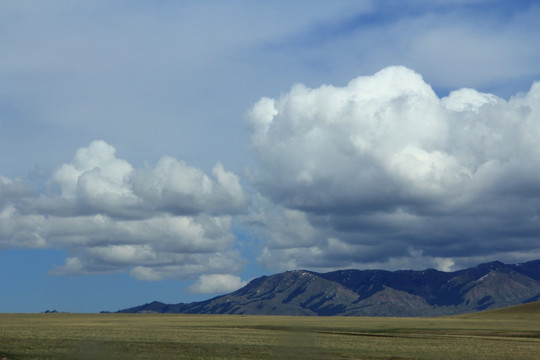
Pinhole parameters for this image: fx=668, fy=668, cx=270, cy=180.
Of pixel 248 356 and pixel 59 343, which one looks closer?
pixel 248 356

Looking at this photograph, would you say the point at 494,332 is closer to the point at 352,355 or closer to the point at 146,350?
the point at 352,355

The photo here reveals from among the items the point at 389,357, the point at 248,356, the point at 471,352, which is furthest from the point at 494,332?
the point at 248,356

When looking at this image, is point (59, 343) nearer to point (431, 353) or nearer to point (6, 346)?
point (6, 346)

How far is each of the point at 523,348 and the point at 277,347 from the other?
30995 millimetres

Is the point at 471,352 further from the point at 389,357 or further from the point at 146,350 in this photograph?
the point at 146,350

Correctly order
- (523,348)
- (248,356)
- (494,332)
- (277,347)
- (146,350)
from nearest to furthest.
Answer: (248,356) < (146,350) < (277,347) < (523,348) < (494,332)

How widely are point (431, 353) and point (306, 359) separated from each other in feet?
65.8

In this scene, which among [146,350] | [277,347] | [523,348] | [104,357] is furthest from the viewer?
[523,348]

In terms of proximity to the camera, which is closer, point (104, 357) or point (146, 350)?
point (104, 357)

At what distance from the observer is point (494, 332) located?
406 feet

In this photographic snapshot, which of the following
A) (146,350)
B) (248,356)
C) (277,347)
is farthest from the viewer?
(277,347)

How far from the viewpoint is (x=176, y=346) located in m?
71.7

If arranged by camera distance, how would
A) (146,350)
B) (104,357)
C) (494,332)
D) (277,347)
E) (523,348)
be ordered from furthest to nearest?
(494,332) < (523,348) < (277,347) < (146,350) < (104,357)

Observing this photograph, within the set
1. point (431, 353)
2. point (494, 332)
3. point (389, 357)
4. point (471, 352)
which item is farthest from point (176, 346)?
point (494, 332)
